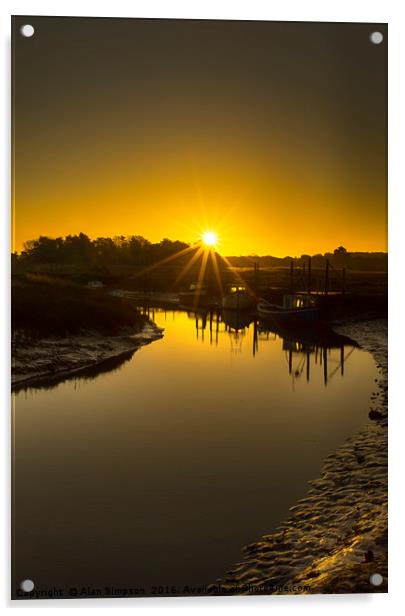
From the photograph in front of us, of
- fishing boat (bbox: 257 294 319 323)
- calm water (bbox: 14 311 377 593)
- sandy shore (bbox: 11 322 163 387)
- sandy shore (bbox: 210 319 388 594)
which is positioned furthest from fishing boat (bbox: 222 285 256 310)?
sandy shore (bbox: 210 319 388 594)

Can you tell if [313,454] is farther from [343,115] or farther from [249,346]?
[343,115]

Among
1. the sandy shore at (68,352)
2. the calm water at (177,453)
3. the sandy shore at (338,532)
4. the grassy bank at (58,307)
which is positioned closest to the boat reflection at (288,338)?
the calm water at (177,453)

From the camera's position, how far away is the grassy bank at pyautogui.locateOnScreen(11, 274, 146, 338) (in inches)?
198

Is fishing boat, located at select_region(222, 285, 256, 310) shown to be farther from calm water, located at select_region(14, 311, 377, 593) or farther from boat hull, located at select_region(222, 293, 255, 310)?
calm water, located at select_region(14, 311, 377, 593)

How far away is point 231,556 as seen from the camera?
15.3 feet

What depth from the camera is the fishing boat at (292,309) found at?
602 centimetres

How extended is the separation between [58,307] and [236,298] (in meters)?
1.69

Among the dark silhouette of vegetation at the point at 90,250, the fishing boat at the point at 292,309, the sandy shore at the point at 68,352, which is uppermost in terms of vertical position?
the dark silhouette of vegetation at the point at 90,250

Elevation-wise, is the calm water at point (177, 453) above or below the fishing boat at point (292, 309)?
below

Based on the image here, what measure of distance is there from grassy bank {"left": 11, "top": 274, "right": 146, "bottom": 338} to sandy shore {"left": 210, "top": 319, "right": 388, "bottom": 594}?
2346 millimetres

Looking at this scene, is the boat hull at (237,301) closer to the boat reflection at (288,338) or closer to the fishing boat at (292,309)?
the boat reflection at (288,338)

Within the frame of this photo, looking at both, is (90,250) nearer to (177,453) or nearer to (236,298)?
(236,298)

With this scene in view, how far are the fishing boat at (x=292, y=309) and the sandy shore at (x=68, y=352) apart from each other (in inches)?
46.3
